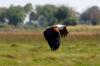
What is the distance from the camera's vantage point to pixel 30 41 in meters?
29.0

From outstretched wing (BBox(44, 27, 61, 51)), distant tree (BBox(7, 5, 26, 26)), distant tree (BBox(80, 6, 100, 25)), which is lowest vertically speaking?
distant tree (BBox(80, 6, 100, 25))

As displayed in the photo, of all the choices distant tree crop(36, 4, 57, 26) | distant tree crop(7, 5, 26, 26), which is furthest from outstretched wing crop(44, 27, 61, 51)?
distant tree crop(7, 5, 26, 26)

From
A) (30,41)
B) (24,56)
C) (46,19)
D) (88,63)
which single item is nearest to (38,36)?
(30,41)

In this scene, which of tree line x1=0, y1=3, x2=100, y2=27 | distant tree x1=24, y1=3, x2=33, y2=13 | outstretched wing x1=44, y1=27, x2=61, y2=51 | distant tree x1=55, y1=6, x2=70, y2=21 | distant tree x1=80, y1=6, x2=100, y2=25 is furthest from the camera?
distant tree x1=24, y1=3, x2=33, y2=13

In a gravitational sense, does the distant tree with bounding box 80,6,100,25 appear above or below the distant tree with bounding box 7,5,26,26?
below

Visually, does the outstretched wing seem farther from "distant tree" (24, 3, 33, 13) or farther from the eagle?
"distant tree" (24, 3, 33, 13)

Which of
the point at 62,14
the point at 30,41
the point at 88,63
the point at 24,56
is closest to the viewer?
the point at 88,63

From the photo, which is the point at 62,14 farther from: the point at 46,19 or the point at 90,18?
the point at 90,18

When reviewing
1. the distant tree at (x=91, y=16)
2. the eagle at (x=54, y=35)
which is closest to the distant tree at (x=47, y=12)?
the distant tree at (x=91, y=16)

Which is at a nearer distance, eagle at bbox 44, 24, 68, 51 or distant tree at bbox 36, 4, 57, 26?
eagle at bbox 44, 24, 68, 51

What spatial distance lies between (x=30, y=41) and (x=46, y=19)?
3262 centimetres

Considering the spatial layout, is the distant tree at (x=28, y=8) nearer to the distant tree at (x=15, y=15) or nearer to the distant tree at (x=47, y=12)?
the distant tree at (x=15, y=15)

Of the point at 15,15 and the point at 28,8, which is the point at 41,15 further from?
the point at 15,15

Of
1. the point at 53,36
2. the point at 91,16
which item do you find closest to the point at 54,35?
the point at 53,36
